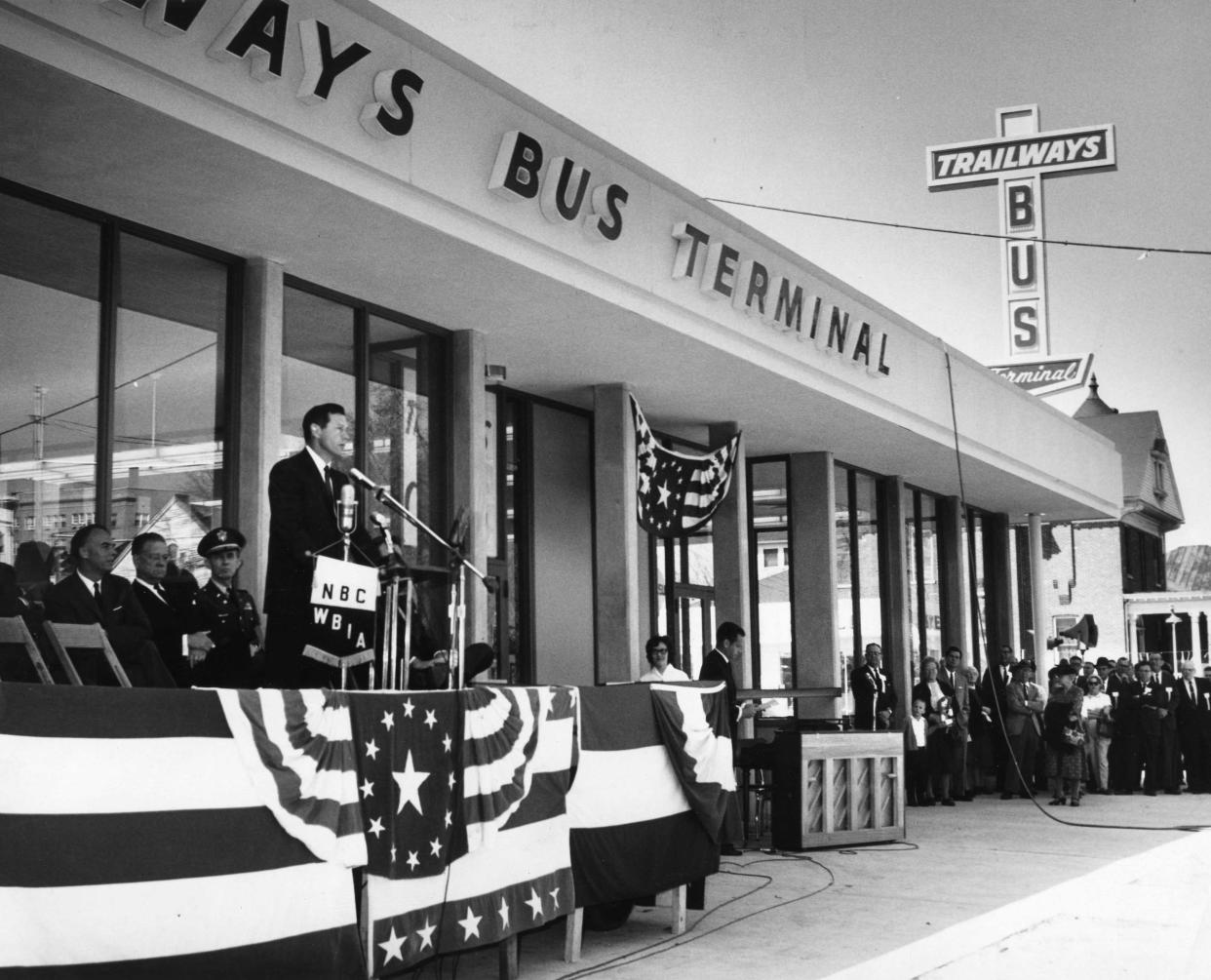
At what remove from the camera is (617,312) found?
11.6 meters

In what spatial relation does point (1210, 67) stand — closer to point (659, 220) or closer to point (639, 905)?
point (659, 220)

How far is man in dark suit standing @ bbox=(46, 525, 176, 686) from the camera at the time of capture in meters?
6.80

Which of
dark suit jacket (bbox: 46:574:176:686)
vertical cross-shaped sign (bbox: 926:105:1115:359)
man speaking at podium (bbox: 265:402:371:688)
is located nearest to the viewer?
dark suit jacket (bbox: 46:574:176:686)

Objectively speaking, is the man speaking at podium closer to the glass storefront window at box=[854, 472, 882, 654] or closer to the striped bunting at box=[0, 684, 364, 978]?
the striped bunting at box=[0, 684, 364, 978]

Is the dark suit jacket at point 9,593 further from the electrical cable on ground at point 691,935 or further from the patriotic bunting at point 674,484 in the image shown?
the patriotic bunting at point 674,484

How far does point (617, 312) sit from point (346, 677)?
17.6ft

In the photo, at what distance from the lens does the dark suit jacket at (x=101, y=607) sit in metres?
7.15

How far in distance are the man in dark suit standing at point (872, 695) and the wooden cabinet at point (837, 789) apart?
3.22 meters

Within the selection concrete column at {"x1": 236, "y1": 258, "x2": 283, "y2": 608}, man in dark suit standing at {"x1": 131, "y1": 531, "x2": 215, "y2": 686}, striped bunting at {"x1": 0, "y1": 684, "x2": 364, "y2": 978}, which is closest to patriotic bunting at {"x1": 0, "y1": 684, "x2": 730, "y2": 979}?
striped bunting at {"x1": 0, "y1": 684, "x2": 364, "y2": 978}

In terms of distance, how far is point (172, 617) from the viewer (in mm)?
7977

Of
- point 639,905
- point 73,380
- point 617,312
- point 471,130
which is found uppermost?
point 471,130

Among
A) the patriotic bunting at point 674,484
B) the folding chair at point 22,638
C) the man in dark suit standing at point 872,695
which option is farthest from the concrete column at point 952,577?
the folding chair at point 22,638

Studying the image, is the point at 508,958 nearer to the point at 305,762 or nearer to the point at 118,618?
the point at 305,762

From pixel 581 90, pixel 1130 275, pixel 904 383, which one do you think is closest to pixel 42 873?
pixel 581 90
